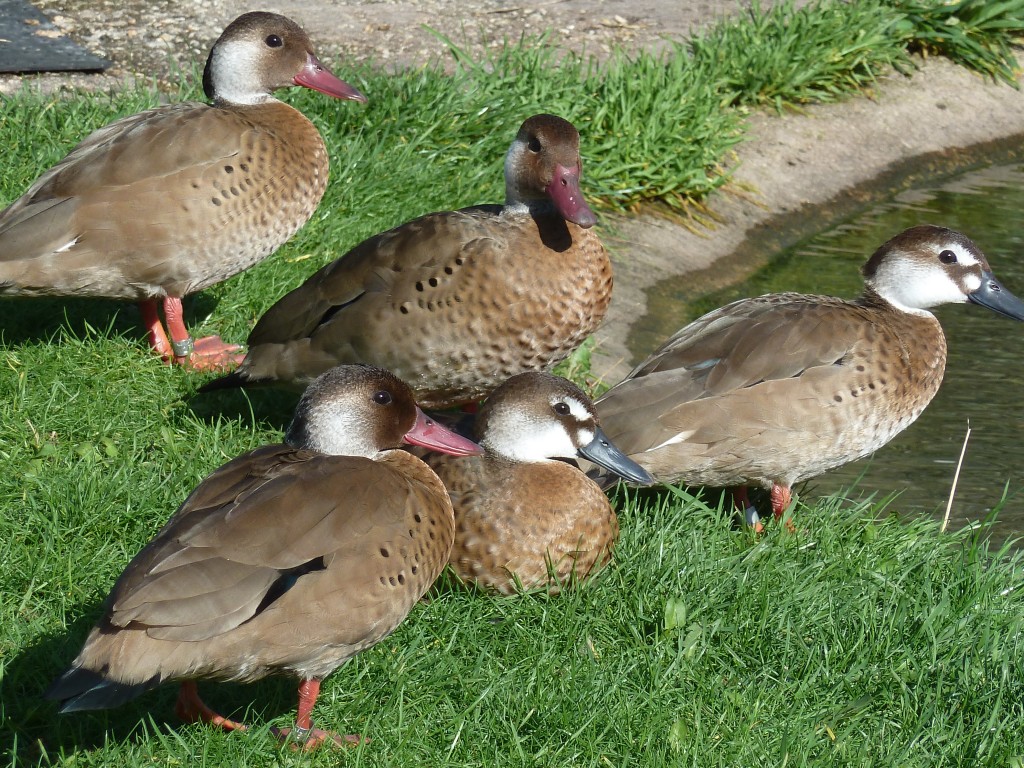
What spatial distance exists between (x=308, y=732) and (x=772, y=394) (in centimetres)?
211

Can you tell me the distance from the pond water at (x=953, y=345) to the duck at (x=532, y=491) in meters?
1.19

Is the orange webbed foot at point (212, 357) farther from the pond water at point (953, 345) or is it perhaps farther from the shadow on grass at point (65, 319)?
the pond water at point (953, 345)

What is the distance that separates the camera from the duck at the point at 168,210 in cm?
502

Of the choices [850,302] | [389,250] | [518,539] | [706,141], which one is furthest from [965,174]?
[518,539]

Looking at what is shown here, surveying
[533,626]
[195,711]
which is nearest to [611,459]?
[533,626]

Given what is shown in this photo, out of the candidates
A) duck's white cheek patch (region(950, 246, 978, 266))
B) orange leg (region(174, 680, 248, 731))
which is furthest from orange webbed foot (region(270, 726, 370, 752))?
duck's white cheek patch (region(950, 246, 978, 266))

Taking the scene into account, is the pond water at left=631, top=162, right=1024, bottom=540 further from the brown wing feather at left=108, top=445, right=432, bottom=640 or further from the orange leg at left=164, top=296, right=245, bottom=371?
the brown wing feather at left=108, top=445, right=432, bottom=640

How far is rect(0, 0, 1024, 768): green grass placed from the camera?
11.2ft

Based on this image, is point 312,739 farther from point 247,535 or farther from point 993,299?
point 993,299

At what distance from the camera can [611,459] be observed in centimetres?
425

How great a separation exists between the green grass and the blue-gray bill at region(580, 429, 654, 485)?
23cm

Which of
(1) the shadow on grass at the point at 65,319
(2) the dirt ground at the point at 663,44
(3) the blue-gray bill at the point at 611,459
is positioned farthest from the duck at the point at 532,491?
(2) the dirt ground at the point at 663,44

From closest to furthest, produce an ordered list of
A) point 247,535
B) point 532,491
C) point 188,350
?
1. point 247,535
2. point 532,491
3. point 188,350

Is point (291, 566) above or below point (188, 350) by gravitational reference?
above
